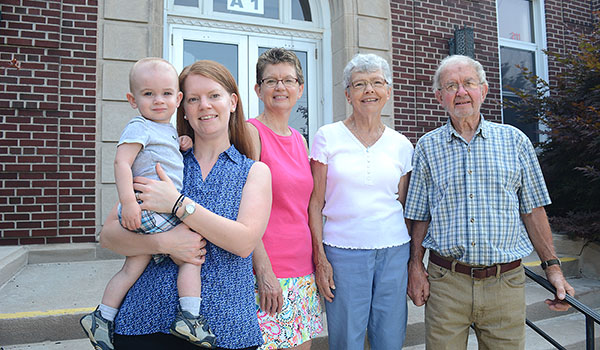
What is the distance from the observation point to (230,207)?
150 centimetres

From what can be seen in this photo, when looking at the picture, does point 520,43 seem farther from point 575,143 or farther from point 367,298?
point 367,298

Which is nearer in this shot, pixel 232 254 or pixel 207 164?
pixel 232 254

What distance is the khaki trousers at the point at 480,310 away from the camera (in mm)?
2033

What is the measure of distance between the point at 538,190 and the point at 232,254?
1565mm

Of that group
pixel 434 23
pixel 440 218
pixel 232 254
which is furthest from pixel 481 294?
pixel 434 23

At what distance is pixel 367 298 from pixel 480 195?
755 mm

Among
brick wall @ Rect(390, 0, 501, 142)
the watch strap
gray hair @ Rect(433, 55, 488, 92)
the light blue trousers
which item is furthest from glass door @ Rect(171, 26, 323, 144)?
the watch strap

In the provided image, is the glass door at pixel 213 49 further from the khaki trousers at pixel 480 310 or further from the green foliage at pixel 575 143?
the khaki trousers at pixel 480 310

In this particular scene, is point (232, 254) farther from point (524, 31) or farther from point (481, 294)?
point (524, 31)

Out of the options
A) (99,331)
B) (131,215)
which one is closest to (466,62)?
(131,215)

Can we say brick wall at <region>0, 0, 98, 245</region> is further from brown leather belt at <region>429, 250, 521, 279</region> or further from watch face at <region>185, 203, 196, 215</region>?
brown leather belt at <region>429, 250, 521, 279</region>

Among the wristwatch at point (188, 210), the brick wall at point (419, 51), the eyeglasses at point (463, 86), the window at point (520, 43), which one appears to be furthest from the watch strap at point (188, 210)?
the window at point (520, 43)

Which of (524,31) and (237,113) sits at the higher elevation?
(524,31)

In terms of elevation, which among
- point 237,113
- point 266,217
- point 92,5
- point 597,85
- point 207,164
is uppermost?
point 92,5
